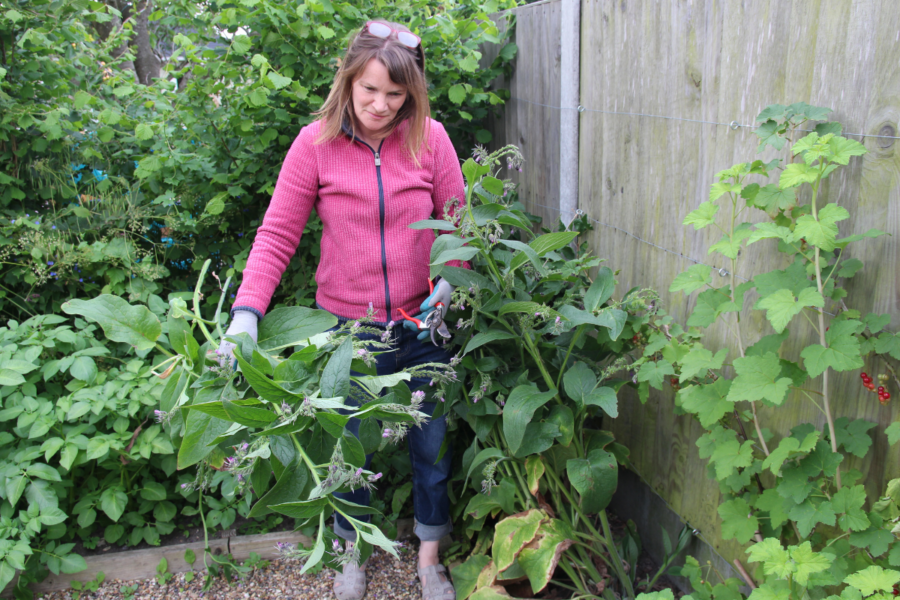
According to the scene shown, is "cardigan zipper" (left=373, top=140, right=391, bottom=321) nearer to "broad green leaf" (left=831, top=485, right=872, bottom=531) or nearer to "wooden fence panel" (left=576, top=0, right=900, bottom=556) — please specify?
"wooden fence panel" (left=576, top=0, right=900, bottom=556)

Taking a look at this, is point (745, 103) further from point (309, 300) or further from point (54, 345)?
point (54, 345)

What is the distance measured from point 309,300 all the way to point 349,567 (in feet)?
3.65

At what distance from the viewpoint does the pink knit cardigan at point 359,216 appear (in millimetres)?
1781

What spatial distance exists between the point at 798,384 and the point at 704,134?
0.71 metres

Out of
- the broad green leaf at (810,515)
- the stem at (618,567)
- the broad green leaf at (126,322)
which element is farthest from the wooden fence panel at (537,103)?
the broad green leaf at (126,322)

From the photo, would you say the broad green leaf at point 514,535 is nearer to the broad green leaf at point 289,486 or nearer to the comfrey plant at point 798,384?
the comfrey plant at point 798,384

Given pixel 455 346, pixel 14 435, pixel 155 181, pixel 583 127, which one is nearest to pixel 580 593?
pixel 455 346

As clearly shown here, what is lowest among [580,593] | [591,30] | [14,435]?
[580,593]

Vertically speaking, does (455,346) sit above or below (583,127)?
below

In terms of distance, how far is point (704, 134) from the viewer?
63.4 inches

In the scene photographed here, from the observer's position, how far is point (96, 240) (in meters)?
2.61

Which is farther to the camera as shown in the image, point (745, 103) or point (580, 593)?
point (580, 593)

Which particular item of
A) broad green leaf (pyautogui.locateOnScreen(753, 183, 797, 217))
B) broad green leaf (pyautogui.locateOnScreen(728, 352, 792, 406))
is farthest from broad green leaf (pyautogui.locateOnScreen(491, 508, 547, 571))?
broad green leaf (pyautogui.locateOnScreen(753, 183, 797, 217))

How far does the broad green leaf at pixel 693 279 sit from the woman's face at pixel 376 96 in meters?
0.91
